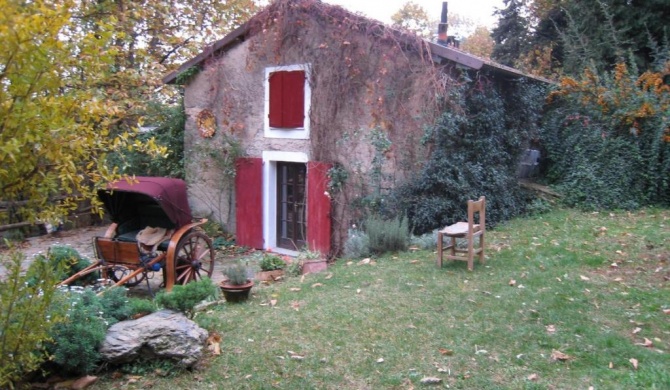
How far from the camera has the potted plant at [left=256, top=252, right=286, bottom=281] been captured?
8.71 meters

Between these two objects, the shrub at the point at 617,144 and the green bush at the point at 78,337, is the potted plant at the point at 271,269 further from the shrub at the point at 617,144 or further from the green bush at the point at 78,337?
the shrub at the point at 617,144

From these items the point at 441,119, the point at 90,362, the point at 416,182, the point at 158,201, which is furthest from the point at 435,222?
A: the point at 90,362

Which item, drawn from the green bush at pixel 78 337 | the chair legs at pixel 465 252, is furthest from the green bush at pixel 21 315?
the chair legs at pixel 465 252

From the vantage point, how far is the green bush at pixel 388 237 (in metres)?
9.26

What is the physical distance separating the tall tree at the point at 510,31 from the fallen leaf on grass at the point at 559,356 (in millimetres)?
16208

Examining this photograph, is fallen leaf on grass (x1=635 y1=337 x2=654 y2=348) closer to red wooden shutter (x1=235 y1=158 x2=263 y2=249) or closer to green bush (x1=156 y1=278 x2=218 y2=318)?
green bush (x1=156 y1=278 x2=218 y2=318)

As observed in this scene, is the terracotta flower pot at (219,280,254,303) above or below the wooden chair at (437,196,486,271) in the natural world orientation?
below

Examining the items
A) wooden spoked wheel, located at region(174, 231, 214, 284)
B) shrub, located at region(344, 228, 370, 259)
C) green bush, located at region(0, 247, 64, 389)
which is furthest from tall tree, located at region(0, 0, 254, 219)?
shrub, located at region(344, 228, 370, 259)

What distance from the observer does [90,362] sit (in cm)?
437

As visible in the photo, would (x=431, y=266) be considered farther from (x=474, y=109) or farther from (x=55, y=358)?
(x=55, y=358)

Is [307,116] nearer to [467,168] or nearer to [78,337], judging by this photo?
[467,168]

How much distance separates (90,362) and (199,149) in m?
9.59

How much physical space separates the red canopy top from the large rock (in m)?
3.79

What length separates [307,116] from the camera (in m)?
11.9
